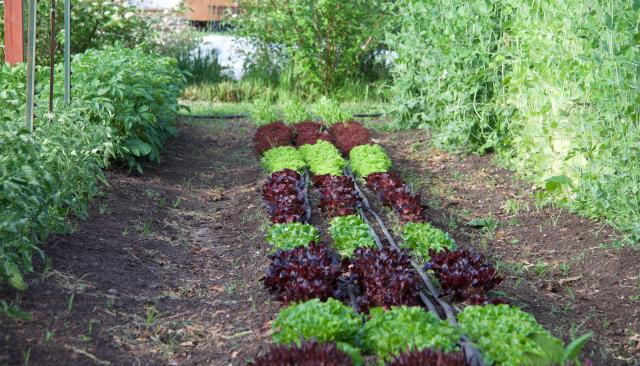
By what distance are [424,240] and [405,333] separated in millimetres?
1643

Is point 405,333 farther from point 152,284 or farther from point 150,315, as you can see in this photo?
point 152,284

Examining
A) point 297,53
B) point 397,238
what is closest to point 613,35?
point 397,238

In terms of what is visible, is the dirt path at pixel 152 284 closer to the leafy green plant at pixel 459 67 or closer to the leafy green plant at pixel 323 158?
the leafy green plant at pixel 323 158

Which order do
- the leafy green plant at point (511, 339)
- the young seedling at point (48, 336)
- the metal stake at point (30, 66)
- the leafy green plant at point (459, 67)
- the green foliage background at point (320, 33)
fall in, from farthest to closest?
the green foliage background at point (320, 33)
the leafy green plant at point (459, 67)
the metal stake at point (30, 66)
the young seedling at point (48, 336)
the leafy green plant at point (511, 339)

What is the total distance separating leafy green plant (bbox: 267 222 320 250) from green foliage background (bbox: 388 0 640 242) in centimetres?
202

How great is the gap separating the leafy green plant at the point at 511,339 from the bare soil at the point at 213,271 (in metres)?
0.55

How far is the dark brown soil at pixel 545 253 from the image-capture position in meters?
4.13

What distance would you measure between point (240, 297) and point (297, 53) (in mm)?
7845

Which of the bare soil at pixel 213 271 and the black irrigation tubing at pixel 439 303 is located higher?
the black irrigation tubing at pixel 439 303

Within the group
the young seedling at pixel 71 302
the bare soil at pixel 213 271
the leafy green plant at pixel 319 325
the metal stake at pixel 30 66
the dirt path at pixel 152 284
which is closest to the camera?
the leafy green plant at pixel 319 325

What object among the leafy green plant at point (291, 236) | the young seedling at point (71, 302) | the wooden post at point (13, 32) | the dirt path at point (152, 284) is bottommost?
the dirt path at point (152, 284)

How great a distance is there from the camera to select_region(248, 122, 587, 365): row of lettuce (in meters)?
3.11

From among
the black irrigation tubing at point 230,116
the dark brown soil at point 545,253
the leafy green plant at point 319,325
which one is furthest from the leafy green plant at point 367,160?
the leafy green plant at point 319,325

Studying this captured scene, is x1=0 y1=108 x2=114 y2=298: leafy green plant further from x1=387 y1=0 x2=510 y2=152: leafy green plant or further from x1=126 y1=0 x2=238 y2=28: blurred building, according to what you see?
x1=126 y1=0 x2=238 y2=28: blurred building
